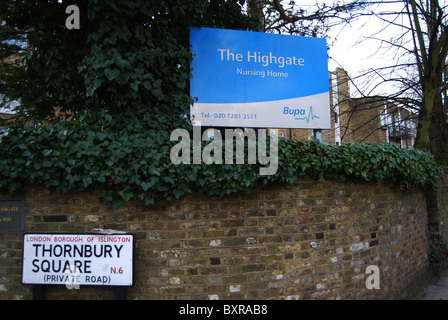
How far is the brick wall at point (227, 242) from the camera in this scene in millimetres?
4008

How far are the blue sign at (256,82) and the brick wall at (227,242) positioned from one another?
150 cm

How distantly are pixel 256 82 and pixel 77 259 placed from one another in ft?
11.5

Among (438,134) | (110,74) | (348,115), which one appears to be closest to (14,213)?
(110,74)

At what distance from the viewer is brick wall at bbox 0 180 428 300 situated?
4.01 m

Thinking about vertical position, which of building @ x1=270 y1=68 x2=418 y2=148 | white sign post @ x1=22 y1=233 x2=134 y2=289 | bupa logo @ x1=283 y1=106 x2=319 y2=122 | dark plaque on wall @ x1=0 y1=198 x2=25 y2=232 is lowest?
white sign post @ x1=22 y1=233 x2=134 y2=289

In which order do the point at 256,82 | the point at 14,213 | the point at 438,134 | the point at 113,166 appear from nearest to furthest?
the point at 113,166 < the point at 14,213 < the point at 256,82 < the point at 438,134

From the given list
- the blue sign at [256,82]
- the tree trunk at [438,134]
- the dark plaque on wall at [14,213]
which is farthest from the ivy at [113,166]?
the tree trunk at [438,134]

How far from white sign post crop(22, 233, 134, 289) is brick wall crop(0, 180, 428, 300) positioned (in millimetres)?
148

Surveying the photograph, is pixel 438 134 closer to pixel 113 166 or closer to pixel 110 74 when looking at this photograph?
pixel 110 74

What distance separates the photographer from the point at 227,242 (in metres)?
4.11

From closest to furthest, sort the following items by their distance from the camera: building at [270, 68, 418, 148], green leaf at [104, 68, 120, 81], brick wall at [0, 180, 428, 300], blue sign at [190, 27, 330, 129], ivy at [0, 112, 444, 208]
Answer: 1. ivy at [0, 112, 444, 208]
2. brick wall at [0, 180, 428, 300]
3. green leaf at [104, 68, 120, 81]
4. blue sign at [190, 27, 330, 129]
5. building at [270, 68, 418, 148]

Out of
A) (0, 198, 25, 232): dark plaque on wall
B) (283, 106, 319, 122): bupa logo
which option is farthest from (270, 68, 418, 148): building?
(0, 198, 25, 232): dark plaque on wall

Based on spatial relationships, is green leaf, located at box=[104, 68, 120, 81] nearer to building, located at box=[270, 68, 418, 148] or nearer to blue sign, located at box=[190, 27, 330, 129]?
blue sign, located at box=[190, 27, 330, 129]

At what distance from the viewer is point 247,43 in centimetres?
552
